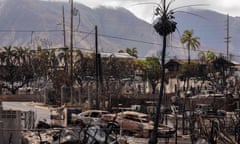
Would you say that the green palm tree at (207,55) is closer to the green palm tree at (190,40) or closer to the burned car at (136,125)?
the green palm tree at (190,40)

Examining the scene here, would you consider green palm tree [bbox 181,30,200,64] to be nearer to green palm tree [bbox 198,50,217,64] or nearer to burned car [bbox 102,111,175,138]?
green palm tree [bbox 198,50,217,64]

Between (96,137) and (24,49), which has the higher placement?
(24,49)

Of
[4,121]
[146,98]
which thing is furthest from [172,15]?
[146,98]

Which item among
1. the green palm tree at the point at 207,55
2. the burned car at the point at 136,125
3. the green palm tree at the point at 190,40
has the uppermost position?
the green palm tree at the point at 190,40

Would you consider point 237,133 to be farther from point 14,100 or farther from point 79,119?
point 14,100

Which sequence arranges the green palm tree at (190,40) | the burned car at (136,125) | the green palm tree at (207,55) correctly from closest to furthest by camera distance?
1. the burned car at (136,125)
2. the green palm tree at (207,55)
3. the green palm tree at (190,40)

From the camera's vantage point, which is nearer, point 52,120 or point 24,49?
point 52,120

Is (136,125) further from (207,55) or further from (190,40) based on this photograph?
(190,40)

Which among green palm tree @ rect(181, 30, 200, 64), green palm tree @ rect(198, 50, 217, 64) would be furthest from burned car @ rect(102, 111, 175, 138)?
green palm tree @ rect(181, 30, 200, 64)

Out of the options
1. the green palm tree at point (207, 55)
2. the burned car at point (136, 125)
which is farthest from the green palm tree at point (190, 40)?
the burned car at point (136, 125)

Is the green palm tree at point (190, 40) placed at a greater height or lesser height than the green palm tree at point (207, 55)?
greater

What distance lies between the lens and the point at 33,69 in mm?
90062

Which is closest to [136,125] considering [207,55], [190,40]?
[207,55]

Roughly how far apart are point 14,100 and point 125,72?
88.9ft
